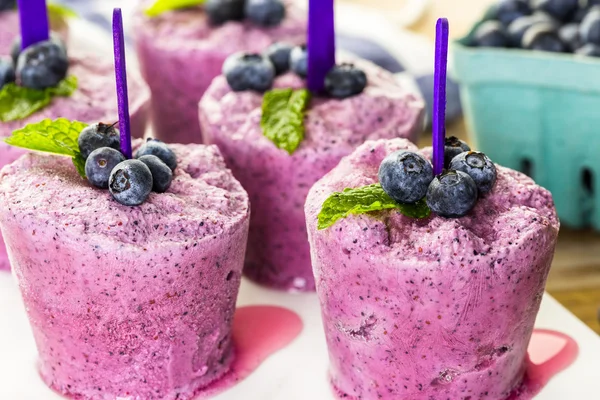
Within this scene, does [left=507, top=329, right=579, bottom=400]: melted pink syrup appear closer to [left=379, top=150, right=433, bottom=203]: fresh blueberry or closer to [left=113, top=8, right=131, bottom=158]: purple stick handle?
[left=379, top=150, right=433, bottom=203]: fresh blueberry

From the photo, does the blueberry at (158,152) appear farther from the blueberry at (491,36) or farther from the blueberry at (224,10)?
the blueberry at (491,36)

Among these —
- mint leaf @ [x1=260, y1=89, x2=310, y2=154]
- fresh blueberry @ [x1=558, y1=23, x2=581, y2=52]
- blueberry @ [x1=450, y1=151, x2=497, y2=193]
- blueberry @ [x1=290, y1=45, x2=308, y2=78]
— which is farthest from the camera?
fresh blueberry @ [x1=558, y1=23, x2=581, y2=52]

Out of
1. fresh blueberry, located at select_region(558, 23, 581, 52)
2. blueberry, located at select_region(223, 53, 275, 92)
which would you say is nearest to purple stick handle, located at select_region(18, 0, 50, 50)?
blueberry, located at select_region(223, 53, 275, 92)

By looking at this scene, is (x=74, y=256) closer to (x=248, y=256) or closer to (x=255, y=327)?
(x=255, y=327)

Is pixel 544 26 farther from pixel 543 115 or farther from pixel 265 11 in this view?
pixel 265 11

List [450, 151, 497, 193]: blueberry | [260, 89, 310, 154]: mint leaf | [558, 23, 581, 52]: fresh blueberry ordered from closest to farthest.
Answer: [450, 151, 497, 193]: blueberry
[260, 89, 310, 154]: mint leaf
[558, 23, 581, 52]: fresh blueberry

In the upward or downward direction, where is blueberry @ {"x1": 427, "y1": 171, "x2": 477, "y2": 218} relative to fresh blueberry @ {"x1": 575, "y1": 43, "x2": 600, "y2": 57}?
downward

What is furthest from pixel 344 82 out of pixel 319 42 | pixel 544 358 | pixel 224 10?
pixel 544 358
